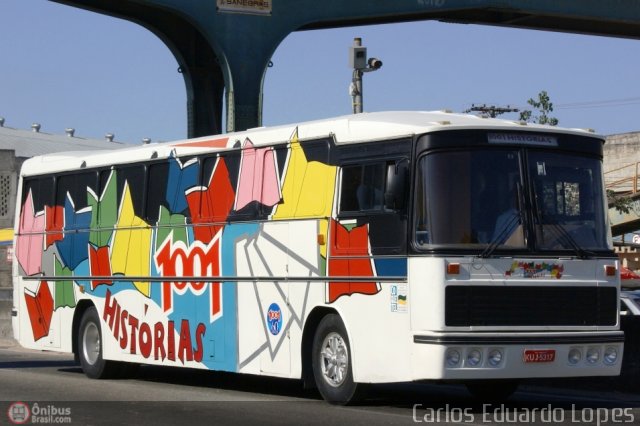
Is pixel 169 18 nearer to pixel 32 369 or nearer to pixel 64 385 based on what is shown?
pixel 32 369

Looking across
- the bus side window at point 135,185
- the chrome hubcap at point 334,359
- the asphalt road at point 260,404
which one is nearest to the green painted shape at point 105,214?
the bus side window at point 135,185

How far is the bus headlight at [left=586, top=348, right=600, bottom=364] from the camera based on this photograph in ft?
47.3

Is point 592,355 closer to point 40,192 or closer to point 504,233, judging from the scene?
point 504,233

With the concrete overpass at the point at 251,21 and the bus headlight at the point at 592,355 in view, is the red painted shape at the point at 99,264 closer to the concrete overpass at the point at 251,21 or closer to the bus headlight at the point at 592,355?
the concrete overpass at the point at 251,21

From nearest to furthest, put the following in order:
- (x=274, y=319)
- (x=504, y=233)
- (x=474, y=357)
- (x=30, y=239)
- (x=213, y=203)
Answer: (x=474, y=357) < (x=504, y=233) < (x=274, y=319) < (x=213, y=203) < (x=30, y=239)

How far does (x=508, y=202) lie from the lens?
14234mm

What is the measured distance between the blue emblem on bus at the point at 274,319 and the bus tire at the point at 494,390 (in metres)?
2.36

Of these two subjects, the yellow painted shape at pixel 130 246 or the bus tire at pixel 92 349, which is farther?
the bus tire at pixel 92 349

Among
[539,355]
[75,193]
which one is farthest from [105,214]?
[539,355]

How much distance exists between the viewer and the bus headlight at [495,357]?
13812 millimetres

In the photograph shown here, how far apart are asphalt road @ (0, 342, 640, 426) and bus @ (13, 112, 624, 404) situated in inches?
16.1

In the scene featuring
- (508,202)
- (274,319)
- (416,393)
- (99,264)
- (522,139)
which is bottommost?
(416,393)

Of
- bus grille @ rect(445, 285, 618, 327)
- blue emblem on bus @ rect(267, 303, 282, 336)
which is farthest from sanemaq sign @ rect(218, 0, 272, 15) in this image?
bus grille @ rect(445, 285, 618, 327)

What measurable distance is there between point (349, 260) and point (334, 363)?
3.85ft
